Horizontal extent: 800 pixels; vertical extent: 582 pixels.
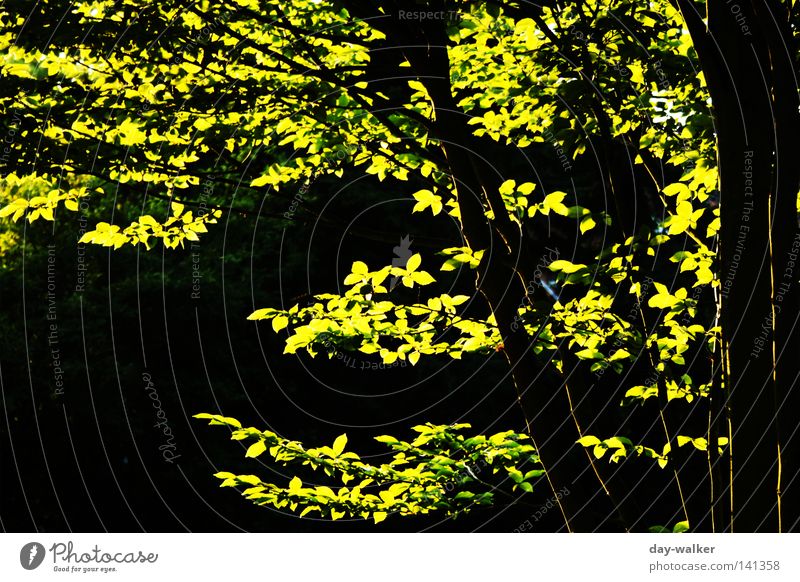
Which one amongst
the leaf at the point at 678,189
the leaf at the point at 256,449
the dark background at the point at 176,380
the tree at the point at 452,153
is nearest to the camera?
the leaf at the point at 678,189

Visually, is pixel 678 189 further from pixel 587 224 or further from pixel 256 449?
pixel 256 449

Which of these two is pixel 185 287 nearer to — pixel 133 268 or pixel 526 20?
Answer: pixel 133 268

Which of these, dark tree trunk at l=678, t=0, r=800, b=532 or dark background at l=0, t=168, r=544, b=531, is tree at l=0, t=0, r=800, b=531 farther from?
dark background at l=0, t=168, r=544, b=531

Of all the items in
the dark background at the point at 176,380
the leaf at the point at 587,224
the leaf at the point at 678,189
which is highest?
the leaf at the point at 678,189

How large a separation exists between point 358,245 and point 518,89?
19198 mm

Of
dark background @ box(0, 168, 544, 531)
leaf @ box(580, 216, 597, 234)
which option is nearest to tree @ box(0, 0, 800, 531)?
leaf @ box(580, 216, 597, 234)

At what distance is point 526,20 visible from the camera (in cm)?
451
